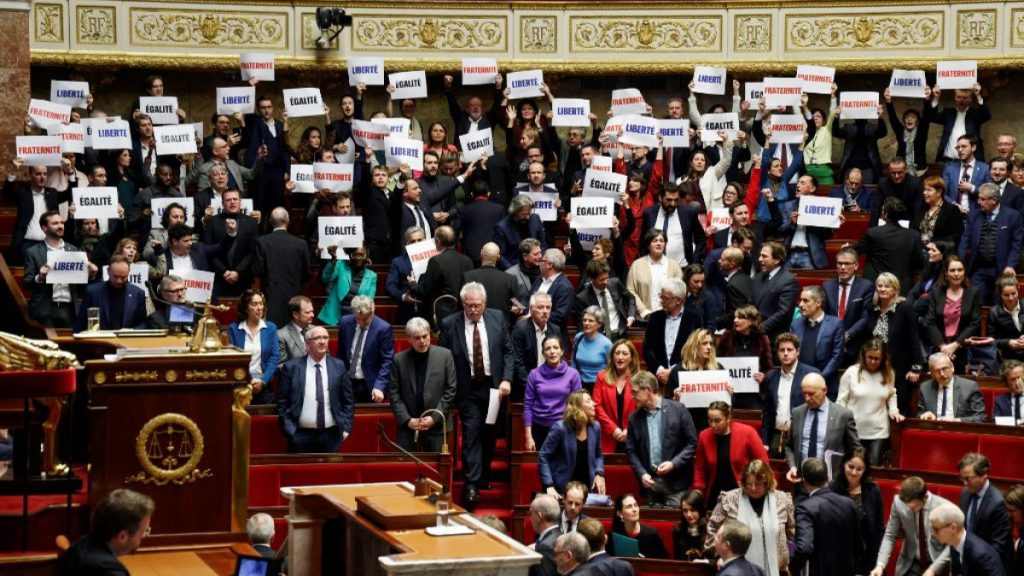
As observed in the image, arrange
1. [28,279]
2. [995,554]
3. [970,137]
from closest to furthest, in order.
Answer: [995,554] < [28,279] < [970,137]

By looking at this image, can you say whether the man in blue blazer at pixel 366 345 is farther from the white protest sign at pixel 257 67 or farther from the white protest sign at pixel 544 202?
the white protest sign at pixel 257 67

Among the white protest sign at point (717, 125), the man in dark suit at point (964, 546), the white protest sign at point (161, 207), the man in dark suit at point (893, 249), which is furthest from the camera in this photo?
the white protest sign at point (717, 125)

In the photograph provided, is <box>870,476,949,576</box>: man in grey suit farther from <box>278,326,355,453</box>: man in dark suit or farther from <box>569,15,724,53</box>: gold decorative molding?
<box>569,15,724,53</box>: gold decorative molding

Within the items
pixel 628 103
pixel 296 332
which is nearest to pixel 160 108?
pixel 628 103

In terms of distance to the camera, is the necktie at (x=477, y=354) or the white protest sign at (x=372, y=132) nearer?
the necktie at (x=477, y=354)

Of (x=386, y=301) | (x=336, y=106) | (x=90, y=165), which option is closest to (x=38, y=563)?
(x=386, y=301)

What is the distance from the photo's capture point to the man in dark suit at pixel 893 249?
468 inches

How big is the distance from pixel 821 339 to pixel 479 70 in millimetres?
5679

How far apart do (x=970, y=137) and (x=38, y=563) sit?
29.9ft

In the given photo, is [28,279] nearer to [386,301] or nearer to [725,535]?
[386,301]

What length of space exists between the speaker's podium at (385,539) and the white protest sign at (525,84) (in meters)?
8.47

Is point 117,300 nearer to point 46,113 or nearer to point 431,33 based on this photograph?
point 46,113

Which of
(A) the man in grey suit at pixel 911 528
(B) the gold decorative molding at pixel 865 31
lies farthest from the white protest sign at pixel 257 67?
(A) the man in grey suit at pixel 911 528

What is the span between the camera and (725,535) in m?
7.63
